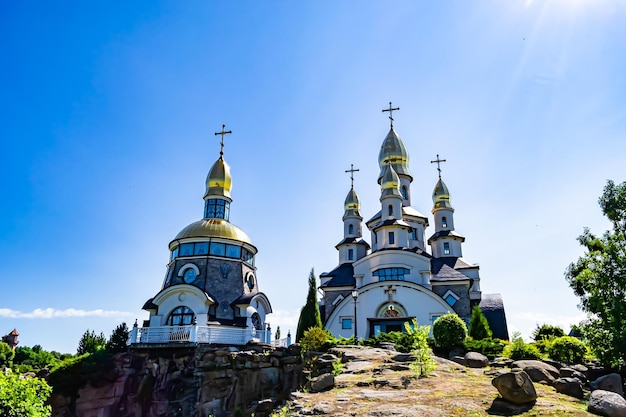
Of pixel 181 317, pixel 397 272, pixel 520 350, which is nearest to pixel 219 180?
pixel 181 317

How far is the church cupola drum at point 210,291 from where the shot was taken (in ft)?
85.0

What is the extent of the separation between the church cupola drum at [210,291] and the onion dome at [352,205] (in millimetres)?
14576

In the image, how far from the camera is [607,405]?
7.81m

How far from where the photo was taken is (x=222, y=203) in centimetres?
3372

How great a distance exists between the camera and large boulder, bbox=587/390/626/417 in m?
7.68

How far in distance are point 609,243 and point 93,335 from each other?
40.3 meters

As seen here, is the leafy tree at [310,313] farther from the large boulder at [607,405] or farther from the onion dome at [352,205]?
the onion dome at [352,205]

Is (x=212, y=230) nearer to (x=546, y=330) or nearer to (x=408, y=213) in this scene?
(x=408, y=213)

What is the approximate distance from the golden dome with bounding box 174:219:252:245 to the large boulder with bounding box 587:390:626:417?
25249 mm

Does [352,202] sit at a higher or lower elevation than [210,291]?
higher

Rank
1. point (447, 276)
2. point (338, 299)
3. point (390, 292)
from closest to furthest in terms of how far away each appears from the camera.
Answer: point (390, 292) → point (447, 276) → point (338, 299)

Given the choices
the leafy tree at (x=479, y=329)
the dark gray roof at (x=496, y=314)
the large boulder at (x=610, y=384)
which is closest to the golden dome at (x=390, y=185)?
the dark gray roof at (x=496, y=314)

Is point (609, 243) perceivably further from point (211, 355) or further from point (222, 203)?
point (222, 203)

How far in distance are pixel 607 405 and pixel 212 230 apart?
85.1ft
